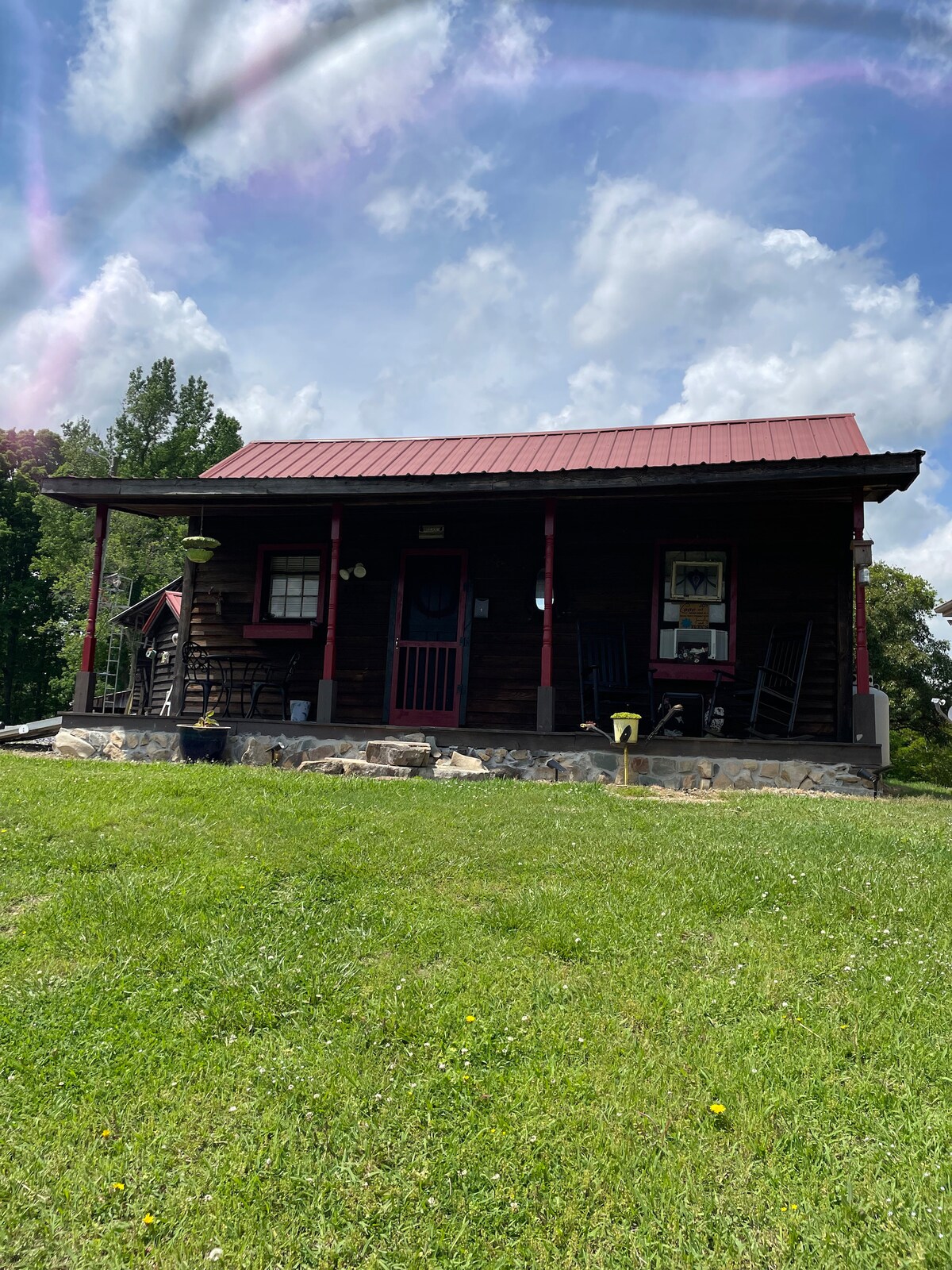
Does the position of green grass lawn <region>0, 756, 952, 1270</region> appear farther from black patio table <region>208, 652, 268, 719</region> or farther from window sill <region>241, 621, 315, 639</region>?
black patio table <region>208, 652, 268, 719</region>

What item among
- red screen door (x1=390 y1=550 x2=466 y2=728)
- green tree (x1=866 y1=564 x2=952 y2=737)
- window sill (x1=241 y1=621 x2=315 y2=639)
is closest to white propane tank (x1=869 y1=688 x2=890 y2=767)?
red screen door (x1=390 y1=550 x2=466 y2=728)

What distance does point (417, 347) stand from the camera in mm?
9336

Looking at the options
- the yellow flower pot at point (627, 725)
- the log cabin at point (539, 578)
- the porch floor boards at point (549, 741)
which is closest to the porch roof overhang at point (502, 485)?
the log cabin at point (539, 578)

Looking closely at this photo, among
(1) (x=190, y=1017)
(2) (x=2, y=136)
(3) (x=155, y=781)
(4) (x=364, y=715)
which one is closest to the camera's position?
(1) (x=190, y=1017)

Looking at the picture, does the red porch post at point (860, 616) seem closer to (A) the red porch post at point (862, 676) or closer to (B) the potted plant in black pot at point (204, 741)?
(A) the red porch post at point (862, 676)

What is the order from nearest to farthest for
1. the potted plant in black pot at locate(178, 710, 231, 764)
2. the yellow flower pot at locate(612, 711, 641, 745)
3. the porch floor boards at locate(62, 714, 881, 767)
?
the yellow flower pot at locate(612, 711, 641, 745) < the porch floor boards at locate(62, 714, 881, 767) < the potted plant in black pot at locate(178, 710, 231, 764)

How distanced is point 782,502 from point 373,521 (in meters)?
4.74

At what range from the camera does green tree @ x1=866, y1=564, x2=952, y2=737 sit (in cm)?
1902

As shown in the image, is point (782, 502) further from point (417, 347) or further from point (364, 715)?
point (364, 715)

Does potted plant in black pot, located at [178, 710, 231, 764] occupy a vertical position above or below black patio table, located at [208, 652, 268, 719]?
below

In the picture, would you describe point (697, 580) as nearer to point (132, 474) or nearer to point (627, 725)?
point (627, 725)

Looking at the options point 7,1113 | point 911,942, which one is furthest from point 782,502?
point 7,1113

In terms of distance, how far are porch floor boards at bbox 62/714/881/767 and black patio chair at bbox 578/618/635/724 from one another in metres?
0.79

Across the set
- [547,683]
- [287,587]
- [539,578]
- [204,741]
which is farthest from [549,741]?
[287,587]
